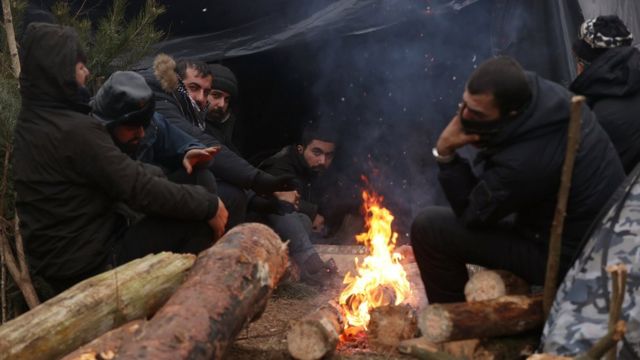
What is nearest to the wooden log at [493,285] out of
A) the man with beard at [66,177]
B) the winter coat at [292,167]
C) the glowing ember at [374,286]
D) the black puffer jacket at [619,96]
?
the glowing ember at [374,286]

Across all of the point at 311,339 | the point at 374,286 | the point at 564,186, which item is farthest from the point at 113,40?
the point at 564,186

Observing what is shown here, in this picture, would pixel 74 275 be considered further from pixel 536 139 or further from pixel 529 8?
pixel 529 8

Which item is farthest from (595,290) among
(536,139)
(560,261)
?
(536,139)

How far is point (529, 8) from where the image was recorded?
6.04 m

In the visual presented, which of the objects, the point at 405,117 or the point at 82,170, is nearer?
the point at 82,170

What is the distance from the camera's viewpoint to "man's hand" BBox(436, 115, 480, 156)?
12.3 feet

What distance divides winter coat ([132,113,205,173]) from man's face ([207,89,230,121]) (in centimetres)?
102

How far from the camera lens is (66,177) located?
12.7 ft

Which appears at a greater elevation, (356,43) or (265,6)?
(265,6)

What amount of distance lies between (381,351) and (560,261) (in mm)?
1104

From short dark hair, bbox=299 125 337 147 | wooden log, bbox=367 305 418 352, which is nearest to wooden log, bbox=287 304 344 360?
wooden log, bbox=367 305 418 352

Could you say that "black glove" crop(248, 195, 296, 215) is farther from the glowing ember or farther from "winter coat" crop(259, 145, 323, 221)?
the glowing ember

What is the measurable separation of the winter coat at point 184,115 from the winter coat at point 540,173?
2.07 m

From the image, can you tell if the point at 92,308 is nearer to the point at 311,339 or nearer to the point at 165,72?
the point at 311,339
